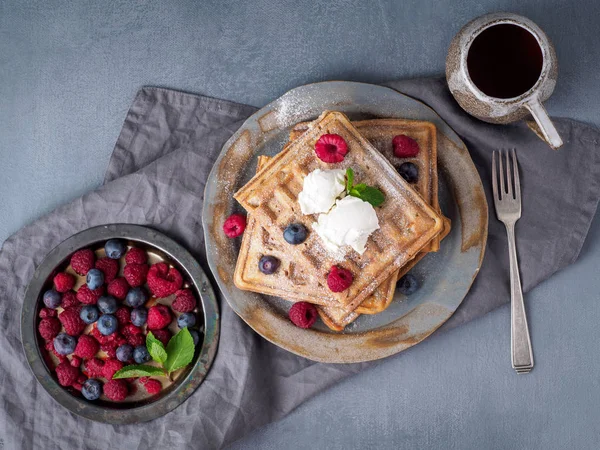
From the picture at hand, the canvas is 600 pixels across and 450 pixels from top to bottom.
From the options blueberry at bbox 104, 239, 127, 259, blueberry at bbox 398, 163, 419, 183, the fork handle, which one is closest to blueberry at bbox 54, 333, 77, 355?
blueberry at bbox 104, 239, 127, 259

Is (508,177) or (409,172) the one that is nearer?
(409,172)

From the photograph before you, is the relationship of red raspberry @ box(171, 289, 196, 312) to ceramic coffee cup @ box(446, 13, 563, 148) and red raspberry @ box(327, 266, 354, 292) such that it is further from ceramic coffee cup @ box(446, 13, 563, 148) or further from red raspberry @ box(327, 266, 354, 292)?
ceramic coffee cup @ box(446, 13, 563, 148)

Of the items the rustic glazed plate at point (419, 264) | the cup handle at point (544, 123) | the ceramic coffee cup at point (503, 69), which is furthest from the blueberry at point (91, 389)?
the cup handle at point (544, 123)

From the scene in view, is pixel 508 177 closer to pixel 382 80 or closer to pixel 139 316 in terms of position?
pixel 382 80

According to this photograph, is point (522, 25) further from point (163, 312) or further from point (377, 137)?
point (163, 312)

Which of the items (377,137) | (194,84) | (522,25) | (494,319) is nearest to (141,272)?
(194,84)

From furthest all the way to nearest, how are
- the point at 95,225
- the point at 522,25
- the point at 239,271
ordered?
the point at 95,225, the point at 239,271, the point at 522,25

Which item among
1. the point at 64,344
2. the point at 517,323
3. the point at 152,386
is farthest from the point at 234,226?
the point at 517,323
